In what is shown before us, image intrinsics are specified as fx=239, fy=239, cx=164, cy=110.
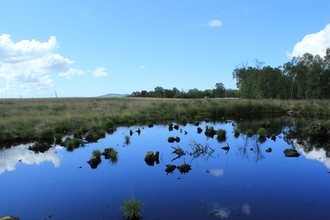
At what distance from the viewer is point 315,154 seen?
11062mm

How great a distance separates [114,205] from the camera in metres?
6.44

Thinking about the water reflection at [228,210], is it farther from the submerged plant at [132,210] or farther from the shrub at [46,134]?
the shrub at [46,134]

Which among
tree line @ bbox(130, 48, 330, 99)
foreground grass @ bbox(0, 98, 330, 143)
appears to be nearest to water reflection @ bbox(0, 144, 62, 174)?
foreground grass @ bbox(0, 98, 330, 143)

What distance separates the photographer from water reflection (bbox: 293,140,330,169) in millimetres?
10156

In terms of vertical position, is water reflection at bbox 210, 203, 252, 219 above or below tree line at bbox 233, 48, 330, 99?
below

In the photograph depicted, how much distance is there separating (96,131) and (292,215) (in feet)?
46.8

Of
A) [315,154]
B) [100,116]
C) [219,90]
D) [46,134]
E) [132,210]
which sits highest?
[219,90]

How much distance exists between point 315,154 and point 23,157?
45.3 ft

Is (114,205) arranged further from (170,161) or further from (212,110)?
(212,110)

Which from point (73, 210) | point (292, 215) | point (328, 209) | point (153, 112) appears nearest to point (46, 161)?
point (73, 210)

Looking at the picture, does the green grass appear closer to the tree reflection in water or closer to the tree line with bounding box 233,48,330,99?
the tree reflection in water

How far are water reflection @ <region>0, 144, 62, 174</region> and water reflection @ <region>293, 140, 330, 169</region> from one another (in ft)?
36.4

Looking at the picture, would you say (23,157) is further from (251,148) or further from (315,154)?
(315,154)

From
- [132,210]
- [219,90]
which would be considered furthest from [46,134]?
[219,90]
